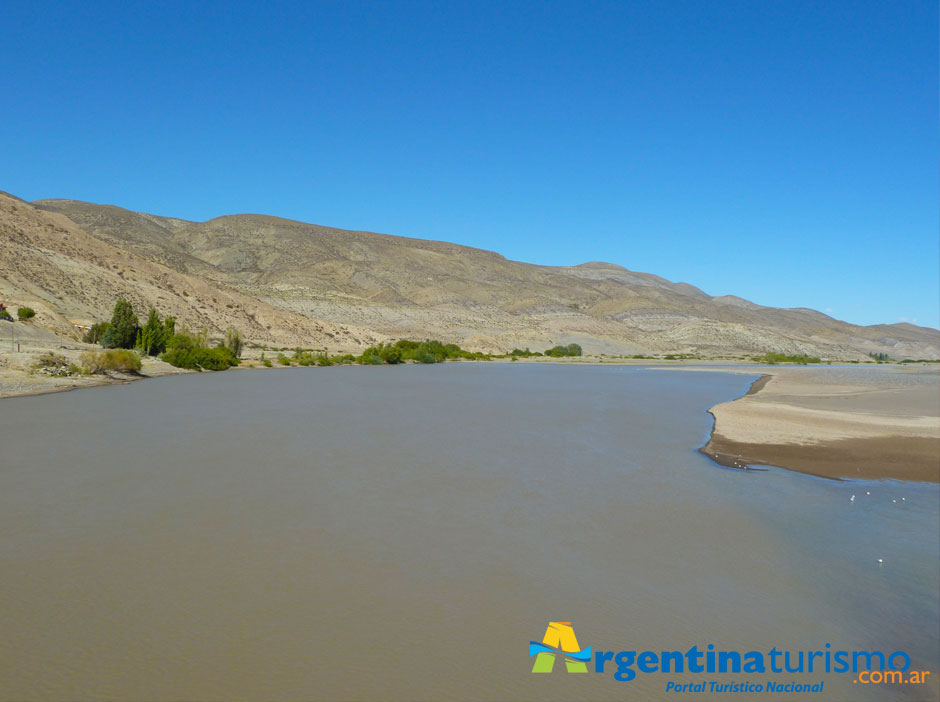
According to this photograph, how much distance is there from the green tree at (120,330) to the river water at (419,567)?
2526 centimetres

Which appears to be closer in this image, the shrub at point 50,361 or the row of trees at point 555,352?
the shrub at point 50,361

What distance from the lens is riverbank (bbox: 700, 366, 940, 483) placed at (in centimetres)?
1180

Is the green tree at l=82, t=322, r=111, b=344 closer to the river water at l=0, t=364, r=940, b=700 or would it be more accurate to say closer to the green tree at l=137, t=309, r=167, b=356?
the green tree at l=137, t=309, r=167, b=356

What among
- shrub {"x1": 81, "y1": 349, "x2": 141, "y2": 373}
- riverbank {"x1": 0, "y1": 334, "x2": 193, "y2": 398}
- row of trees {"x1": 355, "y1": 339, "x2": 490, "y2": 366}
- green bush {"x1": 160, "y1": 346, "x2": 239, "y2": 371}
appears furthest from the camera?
row of trees {"x1": 355, "y1": 339, "x2": 490, "y2": 366}

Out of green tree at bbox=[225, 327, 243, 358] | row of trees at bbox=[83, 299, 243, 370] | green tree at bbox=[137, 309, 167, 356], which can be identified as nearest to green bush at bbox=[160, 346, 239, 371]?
row of trees at bbox=[83, 299, 243, 370]

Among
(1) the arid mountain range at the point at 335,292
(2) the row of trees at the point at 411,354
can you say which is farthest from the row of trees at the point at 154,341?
(2) the row of trees at the point at 411,354

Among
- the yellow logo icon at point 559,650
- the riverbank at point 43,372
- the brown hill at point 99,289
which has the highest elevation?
the brown hill at point 99,289

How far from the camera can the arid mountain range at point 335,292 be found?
183 ft

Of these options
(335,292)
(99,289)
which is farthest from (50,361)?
(335,292)

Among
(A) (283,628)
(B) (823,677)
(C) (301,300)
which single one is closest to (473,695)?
(A) (283,628)

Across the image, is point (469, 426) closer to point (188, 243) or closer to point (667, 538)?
point (667, 538)

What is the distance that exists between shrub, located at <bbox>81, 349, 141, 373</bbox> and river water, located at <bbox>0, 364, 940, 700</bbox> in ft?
51.5

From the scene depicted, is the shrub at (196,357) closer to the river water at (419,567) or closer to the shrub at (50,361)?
the shrub at (50,361)

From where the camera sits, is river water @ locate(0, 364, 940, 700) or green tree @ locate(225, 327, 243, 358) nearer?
river water @ locate(0, 364, 940, 700)
